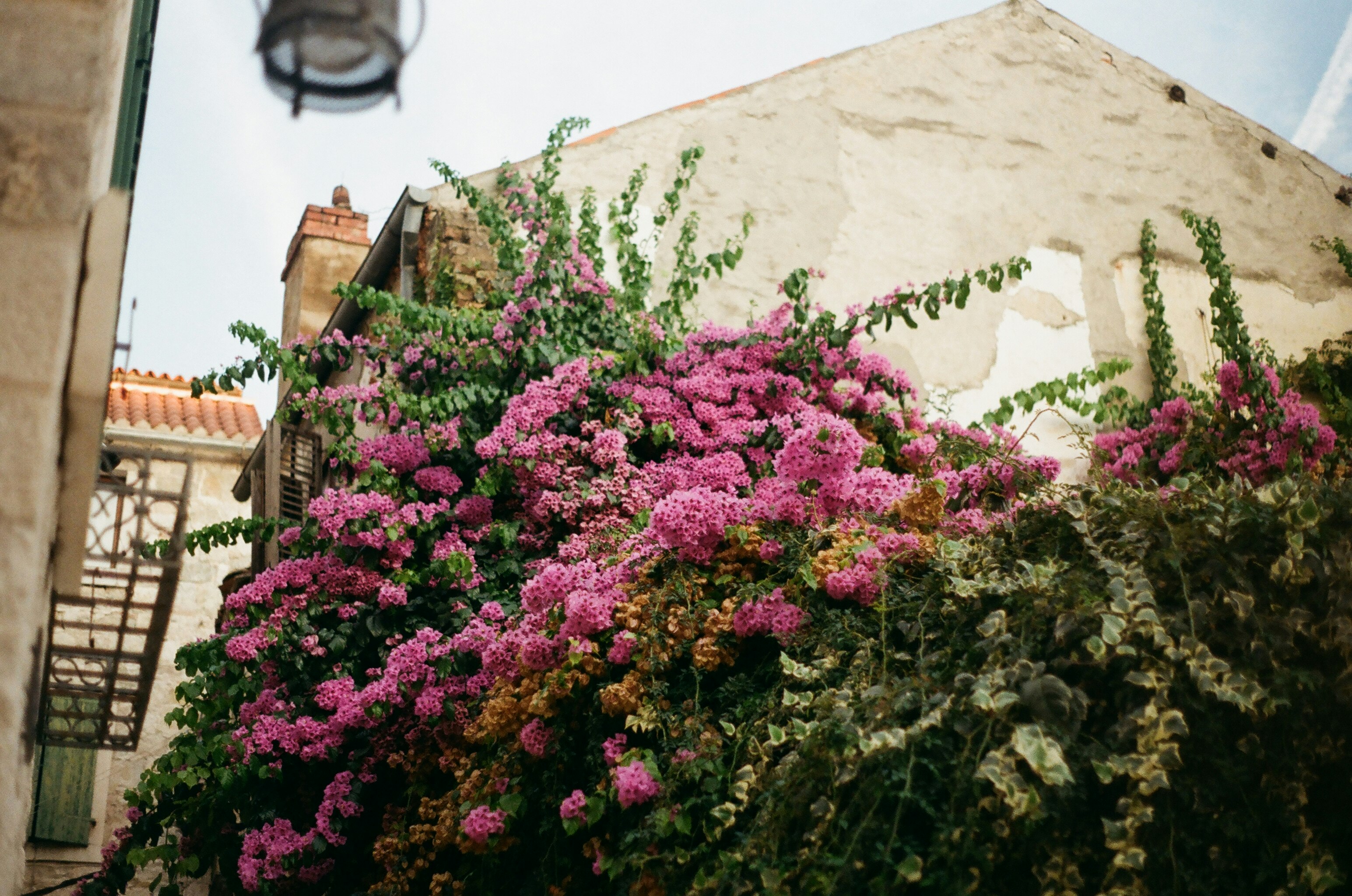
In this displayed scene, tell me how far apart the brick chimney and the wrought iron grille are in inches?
84.3

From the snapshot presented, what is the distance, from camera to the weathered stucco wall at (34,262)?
1.25 meters

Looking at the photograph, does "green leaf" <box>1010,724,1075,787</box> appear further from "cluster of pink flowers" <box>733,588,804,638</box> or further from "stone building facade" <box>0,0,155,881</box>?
"stone building facade" <box>0,0,155,881</box>

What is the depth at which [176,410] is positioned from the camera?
14500 mm

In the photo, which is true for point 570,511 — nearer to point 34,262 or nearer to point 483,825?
point 483,825

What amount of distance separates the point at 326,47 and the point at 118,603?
201 inches

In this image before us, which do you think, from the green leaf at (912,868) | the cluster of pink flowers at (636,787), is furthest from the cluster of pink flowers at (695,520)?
the green leaf at (912,868)

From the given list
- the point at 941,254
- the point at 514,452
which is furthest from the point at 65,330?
the point at 941,254

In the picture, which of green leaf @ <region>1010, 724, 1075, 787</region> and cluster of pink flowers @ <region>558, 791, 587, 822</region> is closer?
green leaf @ <region>1010, 724, 1075, 787</region>

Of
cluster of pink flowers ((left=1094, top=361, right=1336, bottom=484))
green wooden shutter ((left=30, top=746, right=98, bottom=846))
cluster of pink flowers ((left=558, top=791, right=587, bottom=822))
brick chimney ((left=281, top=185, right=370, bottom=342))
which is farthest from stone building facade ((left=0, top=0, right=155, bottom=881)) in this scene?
green wooden shutter ((left=30, top=746, right=98, bottom=846))

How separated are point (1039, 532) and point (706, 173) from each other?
18.8ft

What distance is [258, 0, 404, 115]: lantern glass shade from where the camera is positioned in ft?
3.76

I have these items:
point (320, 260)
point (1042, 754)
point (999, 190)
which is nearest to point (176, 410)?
point (320, 260)

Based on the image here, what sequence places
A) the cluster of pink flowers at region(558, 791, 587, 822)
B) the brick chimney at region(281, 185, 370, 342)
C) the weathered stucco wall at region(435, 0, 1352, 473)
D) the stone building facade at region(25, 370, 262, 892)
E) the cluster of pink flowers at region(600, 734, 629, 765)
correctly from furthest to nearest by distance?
the stone building facade at region(25, 370, 262, 892) < the brick chimney at region(281, 185, 370, 342) < the weathered stucco wall at region(435, 0, 1352, 473) < the cluster of pink flowers at region(600, 734, 629, 765) < the cluster of pink flowers at region(558, 791, 587, 822)

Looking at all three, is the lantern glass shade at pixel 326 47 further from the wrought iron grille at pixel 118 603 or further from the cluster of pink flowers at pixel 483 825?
the cluster of pink flowers at pixel 483 825
